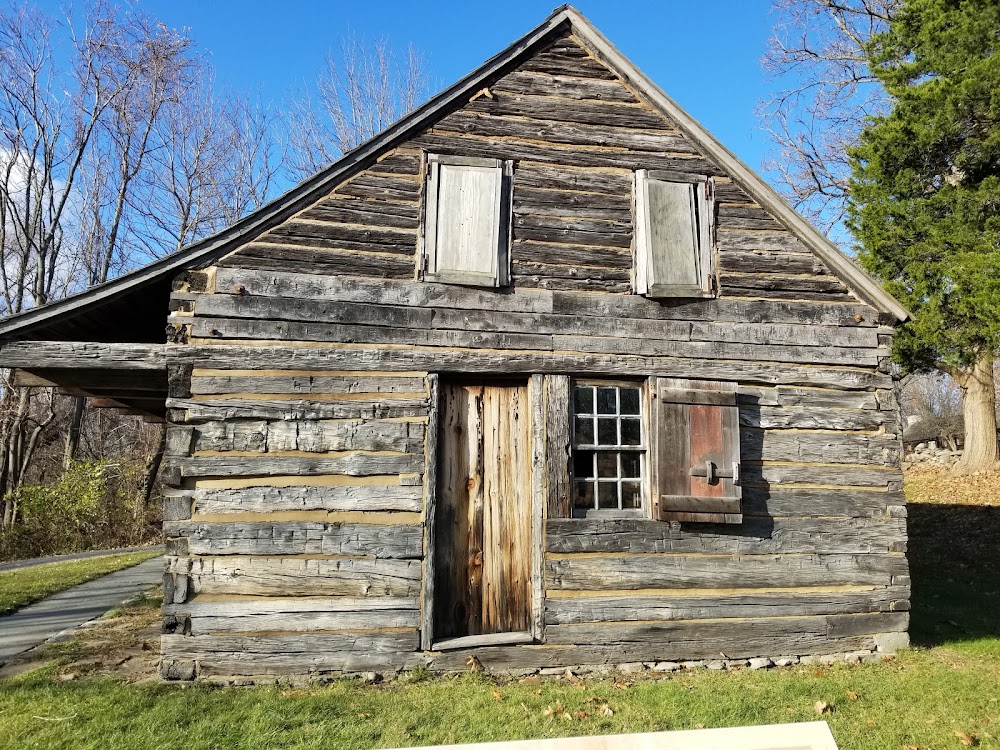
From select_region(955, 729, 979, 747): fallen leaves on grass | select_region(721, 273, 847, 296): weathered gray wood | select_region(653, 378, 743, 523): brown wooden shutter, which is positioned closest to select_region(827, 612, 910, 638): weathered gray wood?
select_region(653, 378, 743, 523): brown wooden shutter

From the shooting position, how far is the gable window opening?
21.2 feet

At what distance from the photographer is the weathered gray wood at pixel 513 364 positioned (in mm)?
6023

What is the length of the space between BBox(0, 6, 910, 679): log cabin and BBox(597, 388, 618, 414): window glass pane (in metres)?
0.02

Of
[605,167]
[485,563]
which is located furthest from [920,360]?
[485,563]

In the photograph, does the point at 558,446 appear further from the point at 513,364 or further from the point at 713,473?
the point at 713,473

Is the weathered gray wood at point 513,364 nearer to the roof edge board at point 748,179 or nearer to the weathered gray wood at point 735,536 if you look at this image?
the roof edge board at point 748,179

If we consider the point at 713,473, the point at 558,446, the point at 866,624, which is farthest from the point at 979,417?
the point at 558,446

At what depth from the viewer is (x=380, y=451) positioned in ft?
19.8

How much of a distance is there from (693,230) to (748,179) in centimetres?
86

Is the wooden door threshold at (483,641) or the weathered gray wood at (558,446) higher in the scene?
the weathered gray wood at (558,446)

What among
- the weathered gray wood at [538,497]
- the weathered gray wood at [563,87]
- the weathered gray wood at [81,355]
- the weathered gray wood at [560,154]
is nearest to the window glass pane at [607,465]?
the weathered gray wood at [538,497]

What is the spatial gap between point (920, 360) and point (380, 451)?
45.8ft

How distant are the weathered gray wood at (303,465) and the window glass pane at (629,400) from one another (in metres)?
2.11

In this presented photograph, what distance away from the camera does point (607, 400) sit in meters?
6.61
